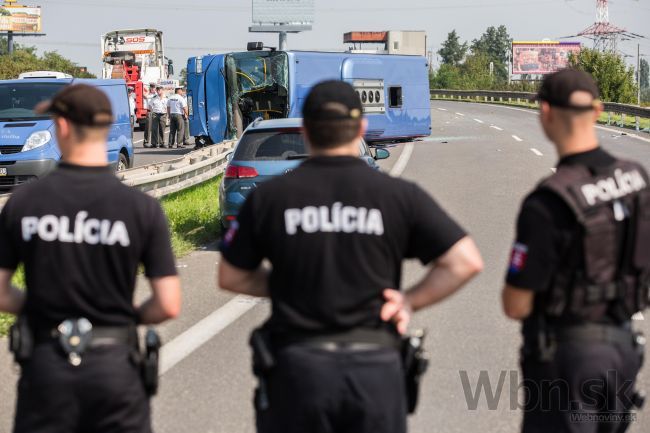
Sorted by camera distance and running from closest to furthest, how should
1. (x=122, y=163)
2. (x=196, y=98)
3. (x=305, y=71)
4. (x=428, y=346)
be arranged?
1. (x=428, y=346)
2. (x=122, y=163)
3. (x=305, y=71)
4. (x=196, y=98)

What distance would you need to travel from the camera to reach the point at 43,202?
341 cm

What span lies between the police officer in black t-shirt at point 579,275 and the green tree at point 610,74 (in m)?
55.5

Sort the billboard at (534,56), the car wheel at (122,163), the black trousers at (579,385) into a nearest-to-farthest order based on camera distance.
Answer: the black trousers at (579,385), the car wheel at (122,163), the billboard at (534,56)

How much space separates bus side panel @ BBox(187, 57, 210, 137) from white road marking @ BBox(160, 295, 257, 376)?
703 inches

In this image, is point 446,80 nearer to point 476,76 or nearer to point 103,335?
point 476,76

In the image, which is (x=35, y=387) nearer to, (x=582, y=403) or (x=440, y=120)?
(x=582, y=403)

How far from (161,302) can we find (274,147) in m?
8.10

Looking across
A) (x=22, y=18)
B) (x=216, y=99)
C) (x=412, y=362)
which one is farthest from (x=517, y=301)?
(x=22, y=18)

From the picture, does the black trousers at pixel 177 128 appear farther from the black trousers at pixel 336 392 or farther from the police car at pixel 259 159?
the black trousers at pixel 336 392

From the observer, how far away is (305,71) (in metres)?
24.0

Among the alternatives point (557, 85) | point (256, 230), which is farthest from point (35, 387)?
point (557, 85)

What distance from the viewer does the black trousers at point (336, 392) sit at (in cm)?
321

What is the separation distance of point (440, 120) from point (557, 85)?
45473 mm

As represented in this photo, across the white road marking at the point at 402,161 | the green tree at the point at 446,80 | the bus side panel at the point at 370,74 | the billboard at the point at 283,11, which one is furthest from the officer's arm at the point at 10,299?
the green tree at the point at 446,80
